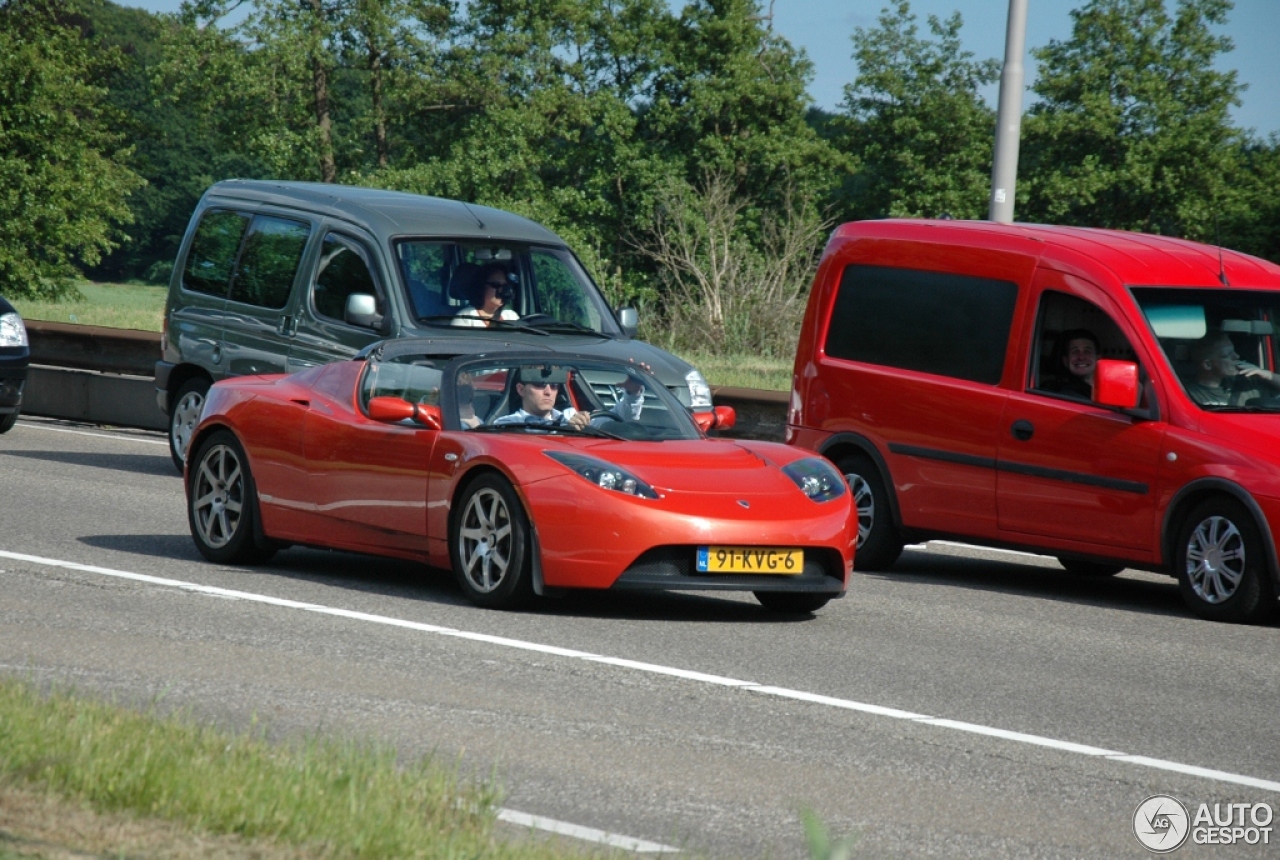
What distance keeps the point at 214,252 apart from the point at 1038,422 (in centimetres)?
750

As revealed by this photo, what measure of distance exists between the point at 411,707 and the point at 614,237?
61697mm

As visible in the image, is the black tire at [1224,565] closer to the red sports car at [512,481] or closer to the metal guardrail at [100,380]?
the red sports car at [512,481]

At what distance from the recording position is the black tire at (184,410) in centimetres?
1587

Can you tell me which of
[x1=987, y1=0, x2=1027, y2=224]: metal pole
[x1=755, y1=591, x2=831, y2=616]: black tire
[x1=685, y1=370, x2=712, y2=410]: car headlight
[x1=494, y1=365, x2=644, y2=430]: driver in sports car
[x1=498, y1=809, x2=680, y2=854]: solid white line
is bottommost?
[x1=755, y1=591, x2=831, y2=616]: black tire

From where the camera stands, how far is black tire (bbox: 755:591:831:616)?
9859mm

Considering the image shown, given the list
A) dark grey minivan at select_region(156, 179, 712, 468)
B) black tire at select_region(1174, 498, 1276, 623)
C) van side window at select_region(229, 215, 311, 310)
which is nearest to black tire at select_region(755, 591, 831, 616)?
black tire at select_region(1174, 498, 1276, 623)

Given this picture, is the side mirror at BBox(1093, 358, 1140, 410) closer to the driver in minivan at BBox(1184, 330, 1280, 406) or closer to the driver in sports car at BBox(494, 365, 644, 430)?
the driver in minivan at BBox(1184, 330, 1280, 406)

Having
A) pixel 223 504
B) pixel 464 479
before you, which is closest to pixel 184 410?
pixel 223 504

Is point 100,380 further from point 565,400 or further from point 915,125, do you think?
point 915,125

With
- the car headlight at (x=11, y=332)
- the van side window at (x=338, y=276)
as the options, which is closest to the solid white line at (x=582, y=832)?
the van side window at (x=338, y=276)

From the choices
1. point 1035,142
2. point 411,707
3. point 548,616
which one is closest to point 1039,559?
point 548,616

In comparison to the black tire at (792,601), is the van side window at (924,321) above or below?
above

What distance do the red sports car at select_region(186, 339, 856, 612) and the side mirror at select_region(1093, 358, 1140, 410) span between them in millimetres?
1818

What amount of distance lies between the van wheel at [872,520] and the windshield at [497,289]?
98.1 inches
